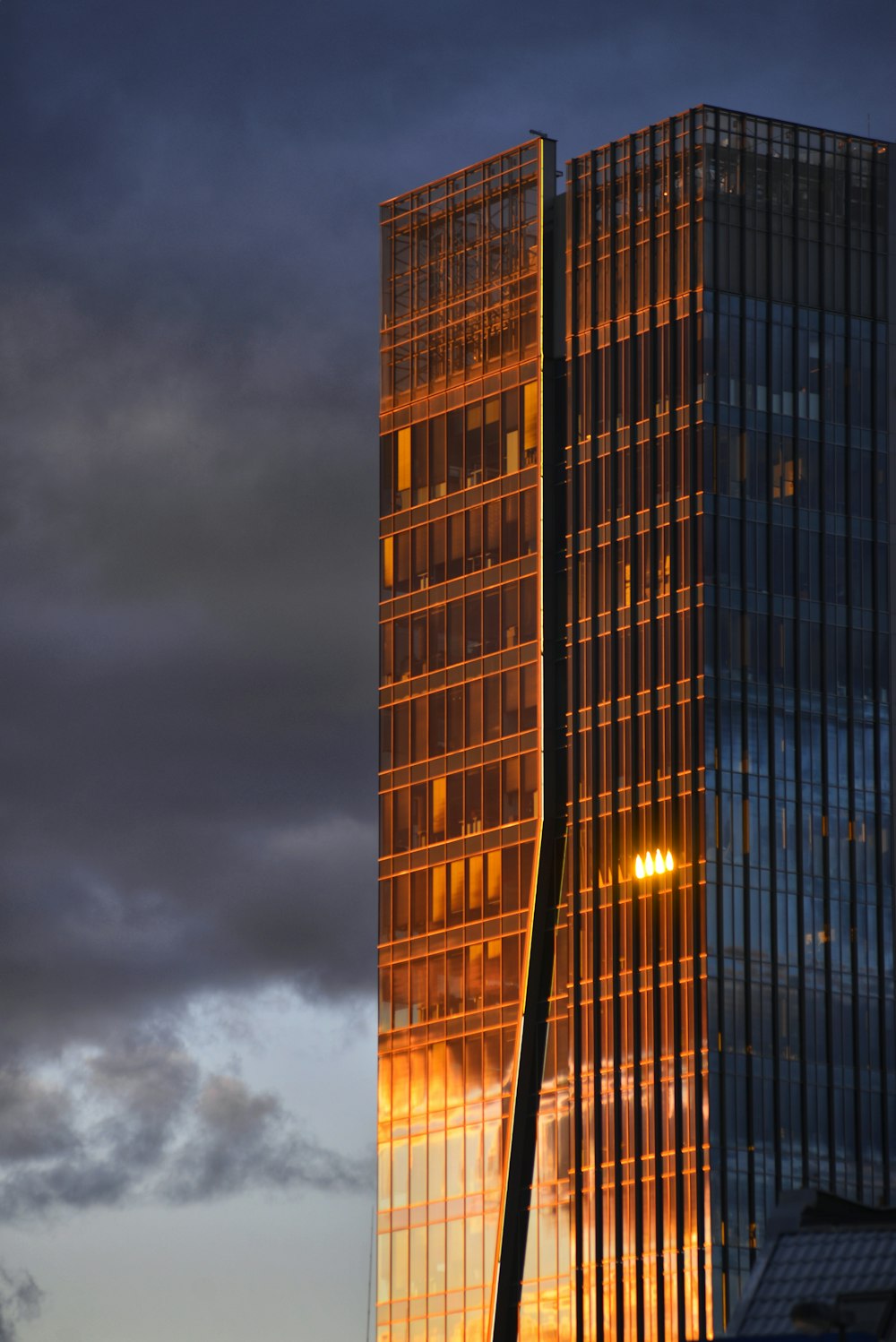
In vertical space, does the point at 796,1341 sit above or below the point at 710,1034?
below

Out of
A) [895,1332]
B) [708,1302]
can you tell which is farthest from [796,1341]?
[708,1302]

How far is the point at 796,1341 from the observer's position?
112812 millimetres

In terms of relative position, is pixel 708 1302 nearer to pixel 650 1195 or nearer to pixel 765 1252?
pixel 650 1195

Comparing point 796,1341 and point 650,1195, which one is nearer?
point 796,1341

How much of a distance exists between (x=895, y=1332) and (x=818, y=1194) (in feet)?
28.6

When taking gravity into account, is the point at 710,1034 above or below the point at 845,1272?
above

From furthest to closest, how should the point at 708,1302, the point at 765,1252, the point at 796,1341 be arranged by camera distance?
1. the point at 708,1302
2. the point at 765,1252
3. the point at 796,1341

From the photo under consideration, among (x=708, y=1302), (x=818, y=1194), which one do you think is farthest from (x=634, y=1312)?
(x=818, y=1194)

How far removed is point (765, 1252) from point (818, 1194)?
3953mm

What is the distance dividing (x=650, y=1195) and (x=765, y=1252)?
7987cm

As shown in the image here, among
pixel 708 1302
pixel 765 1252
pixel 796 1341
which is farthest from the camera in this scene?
pixel 708 1302

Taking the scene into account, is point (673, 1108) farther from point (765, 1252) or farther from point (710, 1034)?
point (765, 1252)

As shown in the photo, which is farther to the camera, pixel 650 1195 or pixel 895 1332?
pixel 650 1195

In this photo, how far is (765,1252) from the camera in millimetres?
120188
